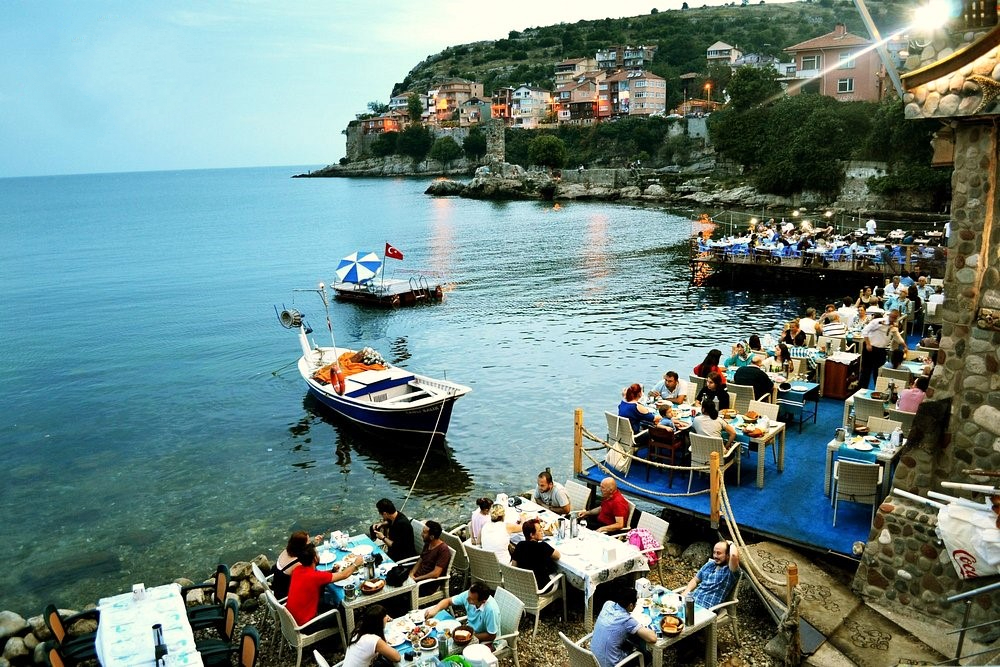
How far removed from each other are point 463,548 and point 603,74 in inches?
6272

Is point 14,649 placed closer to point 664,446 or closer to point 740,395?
point 664,446

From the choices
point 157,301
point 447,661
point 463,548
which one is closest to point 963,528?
point 447,661

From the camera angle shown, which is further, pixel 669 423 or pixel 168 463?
pixel 168 463

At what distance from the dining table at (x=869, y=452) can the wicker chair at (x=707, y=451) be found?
1341mm

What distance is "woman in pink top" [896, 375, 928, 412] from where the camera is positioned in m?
11.4

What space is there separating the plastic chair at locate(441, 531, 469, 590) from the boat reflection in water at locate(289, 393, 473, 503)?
20.8ft

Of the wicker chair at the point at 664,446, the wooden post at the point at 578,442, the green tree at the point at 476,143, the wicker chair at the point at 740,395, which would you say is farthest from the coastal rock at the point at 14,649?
the green tree at the point at 476,143

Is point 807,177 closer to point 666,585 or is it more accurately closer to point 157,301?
point 157,301

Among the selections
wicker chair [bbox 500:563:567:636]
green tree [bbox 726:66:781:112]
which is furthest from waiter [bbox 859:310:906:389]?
green tree [bbox 726:66:781:112]

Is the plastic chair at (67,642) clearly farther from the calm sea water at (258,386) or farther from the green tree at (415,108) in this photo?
the green tree at (415,108)

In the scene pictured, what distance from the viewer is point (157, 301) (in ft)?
158

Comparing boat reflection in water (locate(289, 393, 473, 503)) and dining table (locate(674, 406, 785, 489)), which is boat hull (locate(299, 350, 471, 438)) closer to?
boat reflection in water (locate(289, 393, 473, 503))

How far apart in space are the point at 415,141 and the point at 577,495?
185m

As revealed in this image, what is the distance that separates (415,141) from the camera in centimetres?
18762
